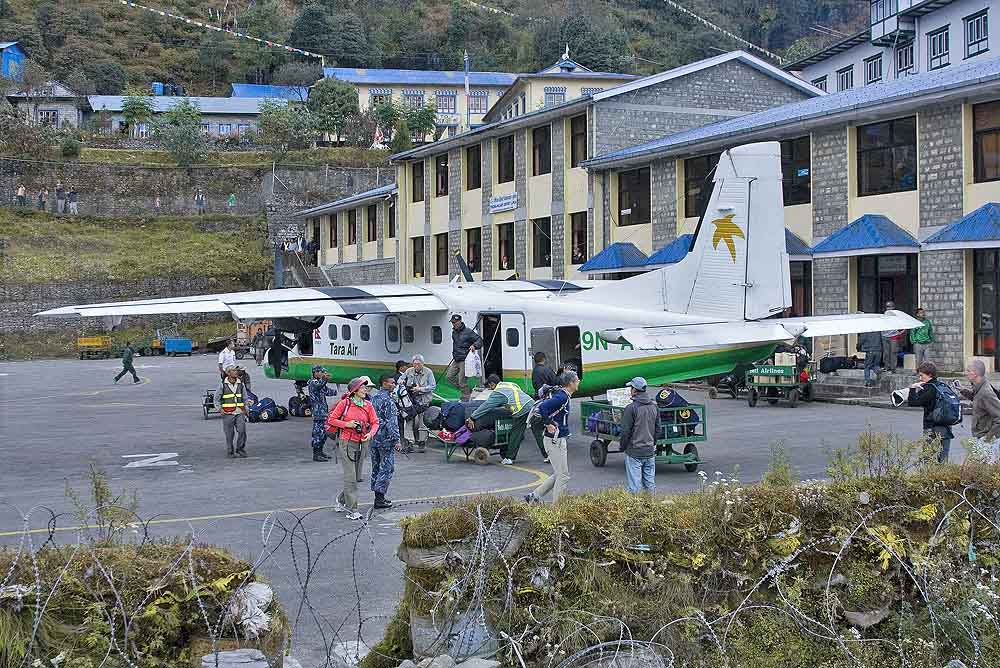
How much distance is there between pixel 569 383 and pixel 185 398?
73.5 ft

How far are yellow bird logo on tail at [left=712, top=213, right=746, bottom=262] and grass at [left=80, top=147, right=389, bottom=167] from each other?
61.3 meters

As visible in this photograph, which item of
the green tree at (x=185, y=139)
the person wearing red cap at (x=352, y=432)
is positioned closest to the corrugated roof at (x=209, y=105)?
the green tree at (x=185, y=139)

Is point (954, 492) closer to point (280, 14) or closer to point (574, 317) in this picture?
point (574, 317)

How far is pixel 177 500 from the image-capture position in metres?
16.0

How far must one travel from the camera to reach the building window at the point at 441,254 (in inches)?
2098

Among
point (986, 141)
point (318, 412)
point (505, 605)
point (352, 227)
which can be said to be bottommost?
point (505, 605)

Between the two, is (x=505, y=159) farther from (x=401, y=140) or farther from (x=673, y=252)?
(x=401, y=140)

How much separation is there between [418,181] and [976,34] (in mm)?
32839

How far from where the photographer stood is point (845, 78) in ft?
257

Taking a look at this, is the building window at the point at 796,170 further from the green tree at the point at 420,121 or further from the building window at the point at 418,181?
the green tree at the point at 420,121

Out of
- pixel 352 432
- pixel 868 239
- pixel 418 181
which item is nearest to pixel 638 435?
pixel 352 432

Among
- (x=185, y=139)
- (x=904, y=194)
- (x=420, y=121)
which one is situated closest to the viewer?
(x=904, y=194)

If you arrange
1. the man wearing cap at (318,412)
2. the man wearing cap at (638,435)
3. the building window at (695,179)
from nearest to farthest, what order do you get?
the man wearing cap at (638,435) → the man wearing cap at (318,412) → the building window at (695,179)

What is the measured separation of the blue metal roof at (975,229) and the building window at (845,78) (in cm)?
5302
